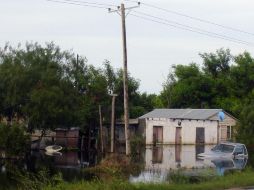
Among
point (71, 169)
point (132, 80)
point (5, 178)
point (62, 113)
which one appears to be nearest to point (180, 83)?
point (132, 80)

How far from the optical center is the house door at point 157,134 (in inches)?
2469

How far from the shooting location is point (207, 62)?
85.9 m

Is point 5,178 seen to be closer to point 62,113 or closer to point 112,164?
point 112,164

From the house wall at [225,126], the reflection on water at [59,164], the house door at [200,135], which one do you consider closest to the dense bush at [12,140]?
the reflection on water at [59,164]

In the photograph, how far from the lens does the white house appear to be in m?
62.9

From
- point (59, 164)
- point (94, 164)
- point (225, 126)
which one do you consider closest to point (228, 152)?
point (94, 164)

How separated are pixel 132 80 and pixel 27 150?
18.1m

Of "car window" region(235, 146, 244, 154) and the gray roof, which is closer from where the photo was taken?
"car window" region(235, 146, 244, 154)

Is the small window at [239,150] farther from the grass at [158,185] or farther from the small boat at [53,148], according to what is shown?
the grass at [158,185]

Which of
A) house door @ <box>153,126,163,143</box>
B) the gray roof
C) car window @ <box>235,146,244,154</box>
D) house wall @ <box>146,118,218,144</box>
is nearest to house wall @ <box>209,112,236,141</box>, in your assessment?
house wall @ <box>146,118,218,144</box>

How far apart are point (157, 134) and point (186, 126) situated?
3782 mm

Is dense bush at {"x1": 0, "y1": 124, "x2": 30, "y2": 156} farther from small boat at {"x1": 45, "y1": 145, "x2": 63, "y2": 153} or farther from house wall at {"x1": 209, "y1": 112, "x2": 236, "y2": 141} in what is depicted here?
house wall at {"x1": 209, "y1": 112, "x2": 236, "y2": 141}

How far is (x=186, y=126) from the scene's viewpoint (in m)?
64.9

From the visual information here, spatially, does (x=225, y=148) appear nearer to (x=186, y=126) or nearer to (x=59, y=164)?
(x=59, y=164)
